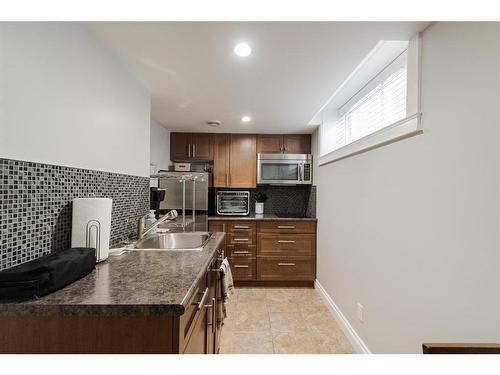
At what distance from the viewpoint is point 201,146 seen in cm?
379

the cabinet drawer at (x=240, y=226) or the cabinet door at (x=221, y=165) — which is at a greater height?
the cabinet door at (x=221, y=165)

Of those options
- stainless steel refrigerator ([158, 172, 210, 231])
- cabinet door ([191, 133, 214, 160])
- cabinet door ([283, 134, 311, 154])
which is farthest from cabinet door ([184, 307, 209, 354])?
cabinet door ([283, 134, 311, 154])

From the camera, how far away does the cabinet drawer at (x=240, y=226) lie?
3.43 m

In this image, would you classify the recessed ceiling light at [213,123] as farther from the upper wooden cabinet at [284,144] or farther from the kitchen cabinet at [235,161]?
the upper wooden cabinet at [284,144]

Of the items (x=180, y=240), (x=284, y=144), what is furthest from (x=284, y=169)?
(x=180, y=240)

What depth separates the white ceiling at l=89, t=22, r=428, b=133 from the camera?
4.37 feet

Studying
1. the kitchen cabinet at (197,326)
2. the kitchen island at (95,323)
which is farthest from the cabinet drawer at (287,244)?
the kitchen island at (95,323)

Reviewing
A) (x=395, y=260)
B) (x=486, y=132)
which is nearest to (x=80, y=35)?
(x=486, y=132)

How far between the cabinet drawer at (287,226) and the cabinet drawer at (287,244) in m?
0.05

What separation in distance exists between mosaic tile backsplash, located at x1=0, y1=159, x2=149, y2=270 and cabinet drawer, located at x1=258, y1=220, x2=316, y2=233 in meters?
2.22

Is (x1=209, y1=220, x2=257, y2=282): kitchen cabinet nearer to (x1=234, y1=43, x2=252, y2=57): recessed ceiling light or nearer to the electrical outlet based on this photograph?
the electrical outlet

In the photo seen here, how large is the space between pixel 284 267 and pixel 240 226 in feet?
2.66

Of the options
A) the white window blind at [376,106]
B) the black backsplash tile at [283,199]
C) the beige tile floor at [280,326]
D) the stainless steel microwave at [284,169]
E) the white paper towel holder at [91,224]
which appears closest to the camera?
the white paper towel holder at [91,224]

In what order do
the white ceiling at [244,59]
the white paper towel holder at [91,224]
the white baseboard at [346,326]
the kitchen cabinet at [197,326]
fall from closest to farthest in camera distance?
the kitchen cabinet at [197,326]
the white paper towel holder at [91,224]
the white ceiling at [244,59]
the white baseboard at [346,326]
